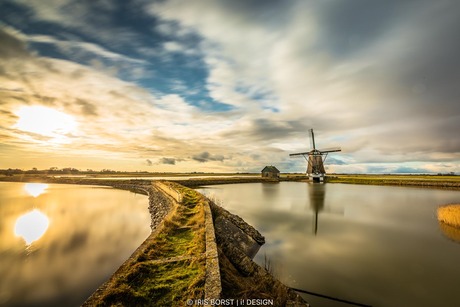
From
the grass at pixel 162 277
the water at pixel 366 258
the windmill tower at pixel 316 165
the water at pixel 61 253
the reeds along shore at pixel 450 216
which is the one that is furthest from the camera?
the windmill tower at pixel 316 165

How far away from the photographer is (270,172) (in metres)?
87.1

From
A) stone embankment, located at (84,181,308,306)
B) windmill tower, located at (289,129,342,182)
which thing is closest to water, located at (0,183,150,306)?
stone embankment, located at (84,181,308,306)

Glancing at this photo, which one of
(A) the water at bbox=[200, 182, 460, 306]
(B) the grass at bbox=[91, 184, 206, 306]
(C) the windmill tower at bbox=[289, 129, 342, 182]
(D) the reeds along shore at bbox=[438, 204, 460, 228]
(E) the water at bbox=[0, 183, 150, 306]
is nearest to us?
(B) the grass at bbox=[91, 184, 206, 306]

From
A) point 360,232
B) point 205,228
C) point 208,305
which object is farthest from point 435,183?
point 208,305

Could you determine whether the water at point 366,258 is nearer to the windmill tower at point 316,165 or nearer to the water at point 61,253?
the water at point 61,253

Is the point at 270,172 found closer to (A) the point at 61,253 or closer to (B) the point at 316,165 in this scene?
(B) the point at 316,165

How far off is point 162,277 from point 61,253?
30.5 feet

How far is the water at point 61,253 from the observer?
8166 mm

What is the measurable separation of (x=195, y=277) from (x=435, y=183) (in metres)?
65.9

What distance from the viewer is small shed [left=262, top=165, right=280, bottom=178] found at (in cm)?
8600

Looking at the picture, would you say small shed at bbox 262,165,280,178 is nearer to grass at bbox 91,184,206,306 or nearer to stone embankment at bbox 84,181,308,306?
stone embankment at bbox 84,181,308,306

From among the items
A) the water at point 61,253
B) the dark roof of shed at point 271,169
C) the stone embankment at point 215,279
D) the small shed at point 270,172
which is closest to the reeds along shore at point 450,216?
the stone embankment at point 215,279

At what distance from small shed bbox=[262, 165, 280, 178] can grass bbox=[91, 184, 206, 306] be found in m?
78.6

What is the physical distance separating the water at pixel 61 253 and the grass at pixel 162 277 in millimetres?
2853
